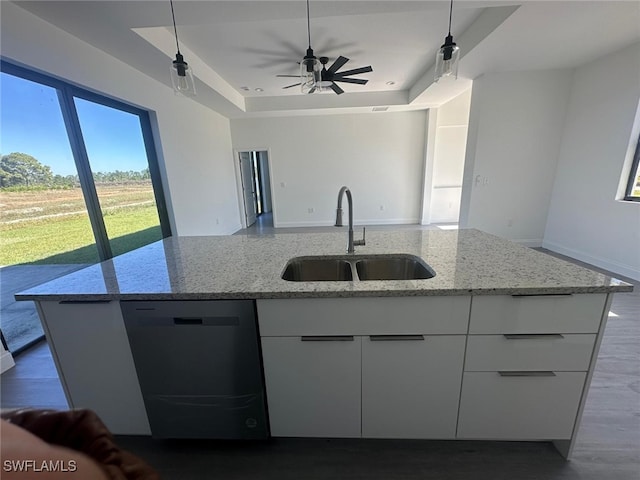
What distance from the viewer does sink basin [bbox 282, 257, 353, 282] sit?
1437mm

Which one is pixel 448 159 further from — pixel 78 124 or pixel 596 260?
pixel 78 124

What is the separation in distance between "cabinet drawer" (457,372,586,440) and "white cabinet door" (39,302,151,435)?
4.89ft

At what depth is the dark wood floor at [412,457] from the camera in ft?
3.78

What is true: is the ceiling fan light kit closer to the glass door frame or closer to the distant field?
the glass door frame

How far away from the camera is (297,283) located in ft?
3.47

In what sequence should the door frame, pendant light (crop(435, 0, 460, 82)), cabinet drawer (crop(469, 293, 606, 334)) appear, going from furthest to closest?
the door frame
pendant light (crop(435, 0, 460, 82))
cabinet drawer (crop(469, 293, 606, 334))

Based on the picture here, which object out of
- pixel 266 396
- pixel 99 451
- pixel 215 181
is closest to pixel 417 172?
pixel 215 181

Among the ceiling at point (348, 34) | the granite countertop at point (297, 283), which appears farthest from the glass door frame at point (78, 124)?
the granite countertop at point (297, 283)

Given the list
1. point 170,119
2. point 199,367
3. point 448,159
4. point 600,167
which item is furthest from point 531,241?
point 170,119

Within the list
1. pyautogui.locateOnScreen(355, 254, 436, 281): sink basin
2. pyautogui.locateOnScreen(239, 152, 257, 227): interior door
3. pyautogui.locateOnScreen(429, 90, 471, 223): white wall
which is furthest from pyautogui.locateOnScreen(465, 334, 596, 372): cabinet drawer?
pyautogui.locateOnScreen(239, 152, 257, 227): interior door

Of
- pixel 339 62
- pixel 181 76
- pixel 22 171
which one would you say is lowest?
pixel 22 171

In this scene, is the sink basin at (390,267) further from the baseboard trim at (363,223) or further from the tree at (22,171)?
the baseboard trim at (363,223)

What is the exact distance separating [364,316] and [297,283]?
30cm

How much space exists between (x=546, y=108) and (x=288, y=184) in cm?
480
